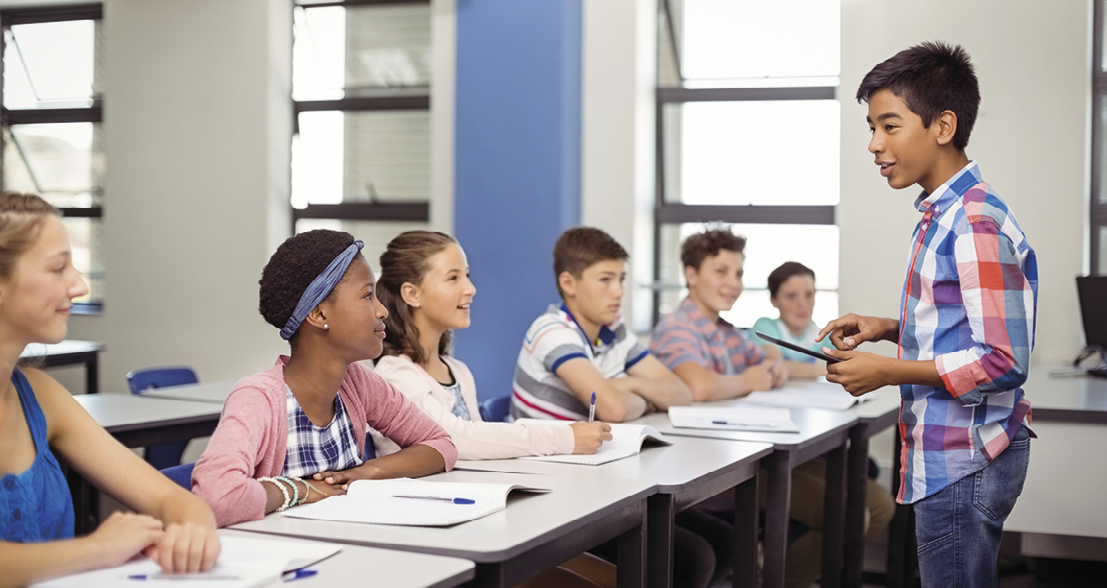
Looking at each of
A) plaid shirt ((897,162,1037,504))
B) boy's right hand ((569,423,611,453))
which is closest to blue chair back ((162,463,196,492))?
boy's right hand ((569,423,611,453))

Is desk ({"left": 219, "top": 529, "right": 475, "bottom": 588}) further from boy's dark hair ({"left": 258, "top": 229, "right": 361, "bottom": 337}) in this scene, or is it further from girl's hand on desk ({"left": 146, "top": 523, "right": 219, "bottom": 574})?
boy's dark hair ({"left": 258, "top": 229, "right": 361, "bottom": 337})

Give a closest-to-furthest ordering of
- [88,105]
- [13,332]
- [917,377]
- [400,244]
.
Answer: [13,332]
[917,377]
[400,244]
[88,105]

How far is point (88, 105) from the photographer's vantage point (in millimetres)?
5746

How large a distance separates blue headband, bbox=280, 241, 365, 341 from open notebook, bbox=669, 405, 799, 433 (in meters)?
Answer: 1.17

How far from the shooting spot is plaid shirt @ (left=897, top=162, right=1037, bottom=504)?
4.76 feet

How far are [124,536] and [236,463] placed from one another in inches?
12.0

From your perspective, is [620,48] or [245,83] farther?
[245,83]

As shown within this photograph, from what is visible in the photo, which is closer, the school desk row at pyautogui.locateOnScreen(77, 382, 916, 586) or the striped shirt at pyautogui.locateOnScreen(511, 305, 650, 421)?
the school desk row at pyautogui.locateOnScreen(77, 382, 916, 586)

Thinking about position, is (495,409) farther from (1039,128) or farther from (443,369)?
(1039,128)

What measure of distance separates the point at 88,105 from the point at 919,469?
554 cm

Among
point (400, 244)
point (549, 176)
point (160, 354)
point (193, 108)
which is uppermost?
point (193, 108)

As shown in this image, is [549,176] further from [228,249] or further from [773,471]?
[773,471]

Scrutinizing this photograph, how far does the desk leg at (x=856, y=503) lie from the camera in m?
2.97

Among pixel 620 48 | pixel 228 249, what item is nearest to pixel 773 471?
pixel 620 48
